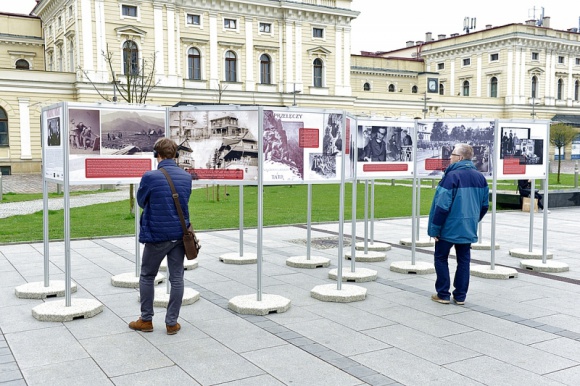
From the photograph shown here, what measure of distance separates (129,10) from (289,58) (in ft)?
44.5

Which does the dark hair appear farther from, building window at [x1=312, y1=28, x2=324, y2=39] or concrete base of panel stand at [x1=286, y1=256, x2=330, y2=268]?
building window at [x1=312, y1=28, x2=324, y2=39]

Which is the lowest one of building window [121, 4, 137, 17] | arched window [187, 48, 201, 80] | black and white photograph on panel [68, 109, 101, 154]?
black and white photograph on panel [68, 109, 101, 154]

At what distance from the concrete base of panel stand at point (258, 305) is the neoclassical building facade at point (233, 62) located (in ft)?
87.0

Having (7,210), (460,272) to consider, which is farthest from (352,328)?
(7,210)

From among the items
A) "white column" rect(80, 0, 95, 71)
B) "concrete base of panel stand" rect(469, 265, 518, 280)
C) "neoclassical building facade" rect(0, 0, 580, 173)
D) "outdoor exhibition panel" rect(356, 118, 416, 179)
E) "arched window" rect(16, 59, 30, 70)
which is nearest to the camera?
"concrete base of panel stand" rect(469, 265, 518, 280)

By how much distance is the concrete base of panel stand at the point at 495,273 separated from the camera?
356 inches

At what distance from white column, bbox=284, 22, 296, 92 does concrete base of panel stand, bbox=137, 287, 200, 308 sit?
4284cm

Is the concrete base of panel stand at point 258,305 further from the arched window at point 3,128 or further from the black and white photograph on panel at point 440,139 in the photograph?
the arched window at point 3,128

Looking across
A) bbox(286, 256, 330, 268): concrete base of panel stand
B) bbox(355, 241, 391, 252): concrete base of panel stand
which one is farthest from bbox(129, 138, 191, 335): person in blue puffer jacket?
bbox(355, 241, 391, 252): concrete base of panel stand

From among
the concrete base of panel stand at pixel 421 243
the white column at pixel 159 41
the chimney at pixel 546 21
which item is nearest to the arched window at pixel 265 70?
the white column at pixel 159 41

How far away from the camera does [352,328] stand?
21.1ft

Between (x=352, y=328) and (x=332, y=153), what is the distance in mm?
2376

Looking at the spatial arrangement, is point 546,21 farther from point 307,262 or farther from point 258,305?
point 258,305

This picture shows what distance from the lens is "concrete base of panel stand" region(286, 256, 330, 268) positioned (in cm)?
984
